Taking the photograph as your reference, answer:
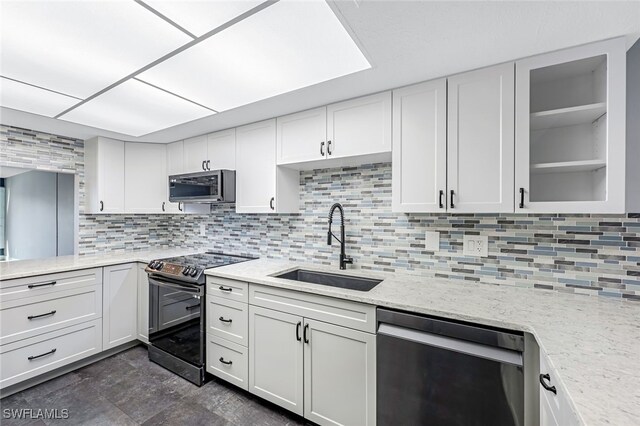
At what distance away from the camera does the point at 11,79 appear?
168 centimetres

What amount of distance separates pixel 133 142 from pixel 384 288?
10.4ft

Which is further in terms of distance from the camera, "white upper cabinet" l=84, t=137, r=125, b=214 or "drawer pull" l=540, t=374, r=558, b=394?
"white upper cabinet" l=84, t=137, r=125, b=214

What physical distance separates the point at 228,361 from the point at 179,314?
2.02 feet

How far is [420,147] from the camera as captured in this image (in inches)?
67.2

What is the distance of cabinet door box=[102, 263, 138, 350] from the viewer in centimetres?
255

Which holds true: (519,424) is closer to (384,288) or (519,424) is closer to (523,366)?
(523,366)

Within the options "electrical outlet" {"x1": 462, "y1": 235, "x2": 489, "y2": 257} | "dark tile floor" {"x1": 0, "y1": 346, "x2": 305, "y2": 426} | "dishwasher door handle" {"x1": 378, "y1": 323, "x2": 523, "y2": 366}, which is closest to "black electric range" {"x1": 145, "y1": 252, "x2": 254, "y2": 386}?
"dark tile floor" {"x1": 0, "y1": 346, "x2": 305, "y2": 426}

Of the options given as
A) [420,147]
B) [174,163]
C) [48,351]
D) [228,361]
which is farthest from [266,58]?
[48,351]

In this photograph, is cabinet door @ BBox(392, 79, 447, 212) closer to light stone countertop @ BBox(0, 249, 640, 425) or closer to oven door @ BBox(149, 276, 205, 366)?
light stone countertop @ BBox(0, 249, 640, 425)

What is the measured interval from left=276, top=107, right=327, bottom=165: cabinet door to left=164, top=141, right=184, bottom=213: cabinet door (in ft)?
4.69

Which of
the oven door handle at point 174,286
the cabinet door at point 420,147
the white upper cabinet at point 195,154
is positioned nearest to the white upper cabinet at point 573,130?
the cabinet door at point 420,147

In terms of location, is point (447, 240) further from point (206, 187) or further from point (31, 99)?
point (31, 99)

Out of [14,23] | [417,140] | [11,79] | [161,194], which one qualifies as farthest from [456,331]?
[161,194]

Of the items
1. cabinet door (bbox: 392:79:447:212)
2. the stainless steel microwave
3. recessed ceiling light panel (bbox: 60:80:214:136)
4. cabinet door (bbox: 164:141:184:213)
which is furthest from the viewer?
cabinet door (bbox: 164:141:184:213)
